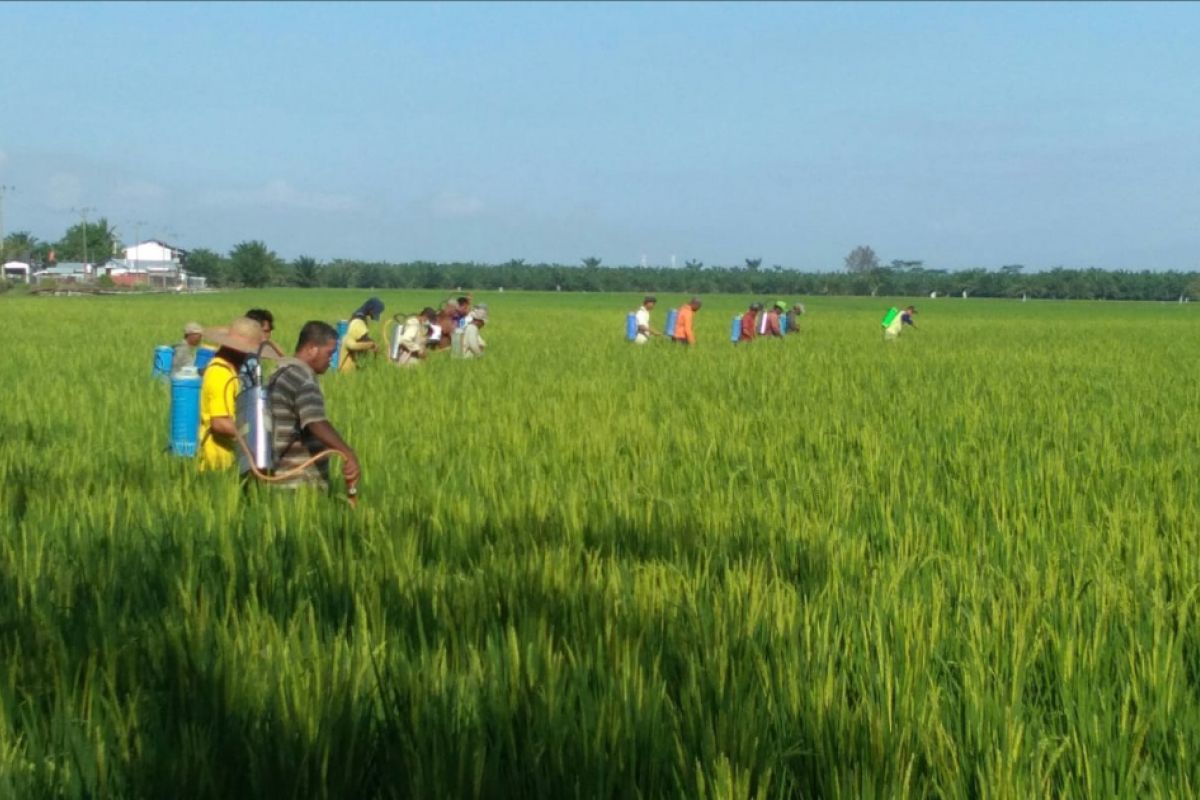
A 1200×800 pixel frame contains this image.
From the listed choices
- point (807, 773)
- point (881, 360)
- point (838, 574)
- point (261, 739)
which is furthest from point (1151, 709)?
point (881, 360)

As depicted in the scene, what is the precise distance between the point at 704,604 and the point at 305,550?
1.56 m

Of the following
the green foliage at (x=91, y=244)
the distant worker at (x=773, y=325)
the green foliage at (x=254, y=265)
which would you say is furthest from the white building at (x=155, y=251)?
the distant worker at (x=773, y=325)

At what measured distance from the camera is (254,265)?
116625 millimetres

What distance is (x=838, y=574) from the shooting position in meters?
4.33

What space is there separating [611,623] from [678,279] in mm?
127749

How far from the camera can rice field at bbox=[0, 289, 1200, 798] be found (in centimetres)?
256

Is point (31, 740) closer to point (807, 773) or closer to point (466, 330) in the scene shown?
point (807, 773)

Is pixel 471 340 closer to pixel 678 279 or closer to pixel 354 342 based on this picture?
pixel 354 342

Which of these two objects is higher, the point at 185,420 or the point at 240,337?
the point at 240,337

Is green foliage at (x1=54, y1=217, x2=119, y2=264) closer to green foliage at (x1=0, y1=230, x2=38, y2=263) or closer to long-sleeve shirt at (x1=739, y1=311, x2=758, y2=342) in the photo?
green foliage at (x1=0, y1=230, x2=38, y2=263)

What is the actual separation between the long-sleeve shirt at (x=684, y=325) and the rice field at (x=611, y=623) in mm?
13439

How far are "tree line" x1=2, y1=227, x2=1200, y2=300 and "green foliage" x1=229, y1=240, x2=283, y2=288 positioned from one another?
8 cm

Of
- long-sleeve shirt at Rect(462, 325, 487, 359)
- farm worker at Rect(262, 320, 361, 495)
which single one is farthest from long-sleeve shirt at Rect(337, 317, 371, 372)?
farm worker at Rect(262, 320, 361, 495)

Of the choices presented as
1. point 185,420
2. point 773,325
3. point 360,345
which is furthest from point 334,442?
point 773,325
